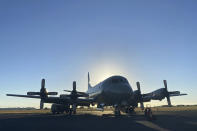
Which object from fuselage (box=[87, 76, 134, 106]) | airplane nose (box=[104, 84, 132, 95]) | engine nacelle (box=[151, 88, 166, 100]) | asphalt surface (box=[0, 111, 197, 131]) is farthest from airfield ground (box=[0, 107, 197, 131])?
engine nacelle (box=[151, 88, 166, 100])

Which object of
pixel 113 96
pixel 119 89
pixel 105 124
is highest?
pixel 119 89

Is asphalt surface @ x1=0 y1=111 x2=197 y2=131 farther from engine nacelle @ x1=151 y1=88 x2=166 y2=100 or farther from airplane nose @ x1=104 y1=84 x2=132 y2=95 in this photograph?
engine nacelle @ x1=151 y1=88 x2=166 y2=100

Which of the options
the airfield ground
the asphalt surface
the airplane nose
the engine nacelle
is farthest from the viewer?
the engine nacelle

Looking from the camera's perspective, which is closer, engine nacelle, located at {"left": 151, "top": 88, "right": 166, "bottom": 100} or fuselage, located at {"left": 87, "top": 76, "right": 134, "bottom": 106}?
fuselage, located at {"left": 87, "top": 76, "right": 134, "bottom": 106}

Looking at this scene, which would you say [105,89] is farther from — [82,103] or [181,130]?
[181,130]

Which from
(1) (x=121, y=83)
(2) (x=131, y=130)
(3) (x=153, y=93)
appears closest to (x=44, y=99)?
(1) (x=121, y=83)

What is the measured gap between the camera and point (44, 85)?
41594 millimetres

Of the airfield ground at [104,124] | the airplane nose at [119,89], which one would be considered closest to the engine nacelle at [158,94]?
the airplane nose at [119,89]

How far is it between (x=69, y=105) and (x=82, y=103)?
341cm

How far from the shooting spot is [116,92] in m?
30.2

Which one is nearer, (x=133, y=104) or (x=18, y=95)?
(x=133, y=104)

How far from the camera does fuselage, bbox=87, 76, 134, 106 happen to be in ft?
97.6

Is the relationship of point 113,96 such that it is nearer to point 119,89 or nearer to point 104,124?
point 119,89

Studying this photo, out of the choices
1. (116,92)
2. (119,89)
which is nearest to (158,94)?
(119,89)
